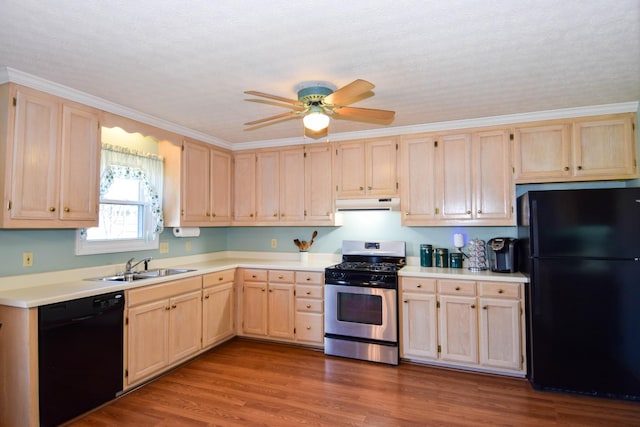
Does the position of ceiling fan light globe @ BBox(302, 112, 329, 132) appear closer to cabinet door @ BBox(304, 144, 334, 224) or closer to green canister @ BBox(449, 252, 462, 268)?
cabinet door @ BBox(304, 144, 334, 224)

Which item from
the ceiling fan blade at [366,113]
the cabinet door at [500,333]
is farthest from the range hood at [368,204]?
the ceiling fan blade at [366,113]

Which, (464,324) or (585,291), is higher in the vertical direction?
(585,291)

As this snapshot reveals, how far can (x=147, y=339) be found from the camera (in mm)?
3012

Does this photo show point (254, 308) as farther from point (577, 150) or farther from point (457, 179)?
point (577, 150)

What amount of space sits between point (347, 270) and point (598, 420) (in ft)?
7.15

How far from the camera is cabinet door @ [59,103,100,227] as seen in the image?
108 inches

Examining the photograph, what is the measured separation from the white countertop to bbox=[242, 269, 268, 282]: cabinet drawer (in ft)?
0.22

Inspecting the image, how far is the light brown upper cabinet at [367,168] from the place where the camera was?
388 centimetres

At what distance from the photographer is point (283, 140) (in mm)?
4352

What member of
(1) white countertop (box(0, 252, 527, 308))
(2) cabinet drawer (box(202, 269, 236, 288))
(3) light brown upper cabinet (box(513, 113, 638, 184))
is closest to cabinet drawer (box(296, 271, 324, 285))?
(1) white countertop (box(0, 252, 527, 308))

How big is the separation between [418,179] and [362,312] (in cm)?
147

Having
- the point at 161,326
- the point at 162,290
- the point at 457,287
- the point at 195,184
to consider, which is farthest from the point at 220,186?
the point at 457,287

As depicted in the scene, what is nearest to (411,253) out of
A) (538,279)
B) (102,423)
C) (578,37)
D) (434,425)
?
(538,279)

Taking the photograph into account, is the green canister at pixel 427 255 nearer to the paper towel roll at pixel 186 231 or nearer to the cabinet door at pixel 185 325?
the cabinet door at pixel 185 325
